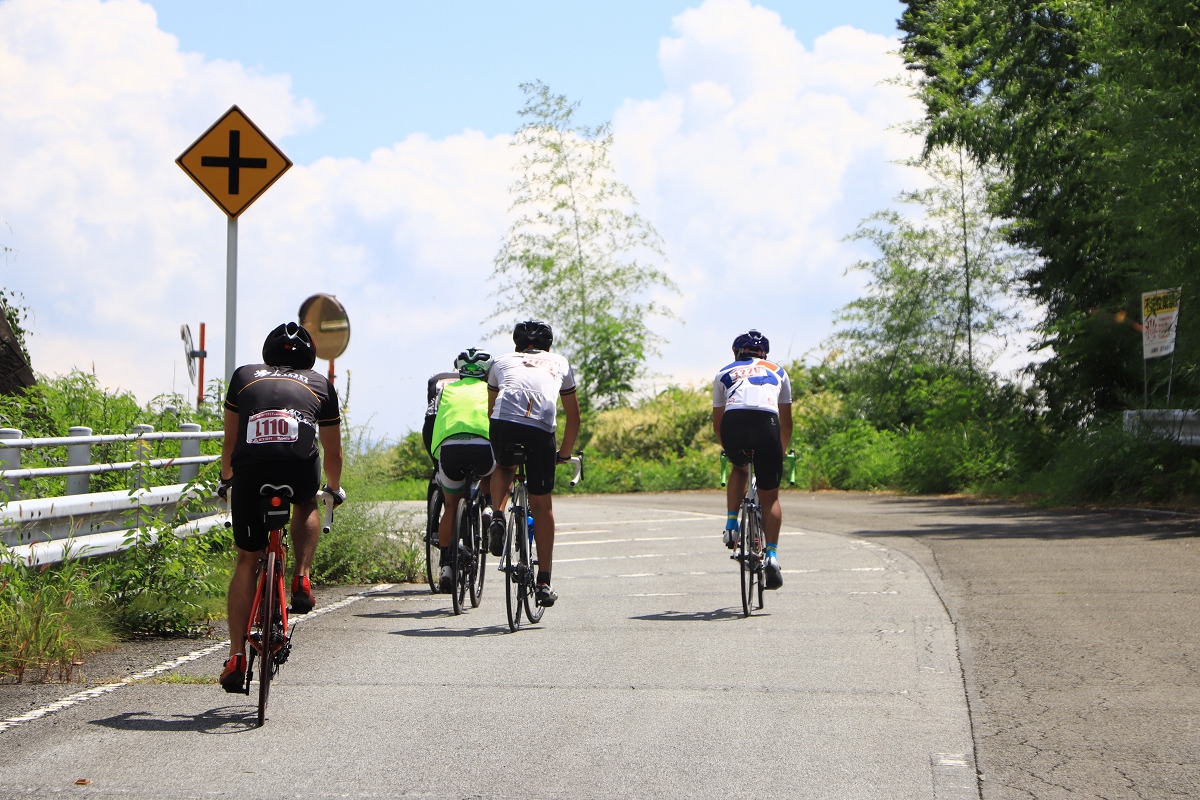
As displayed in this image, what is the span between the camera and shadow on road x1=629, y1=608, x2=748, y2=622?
9.20 m

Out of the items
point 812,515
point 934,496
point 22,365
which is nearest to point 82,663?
point 22,365

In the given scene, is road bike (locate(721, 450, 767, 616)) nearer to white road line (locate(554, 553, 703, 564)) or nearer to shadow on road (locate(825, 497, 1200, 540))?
white road line (locate(554, 553, 703, 564))

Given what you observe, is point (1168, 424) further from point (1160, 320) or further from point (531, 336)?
point (531, 336)

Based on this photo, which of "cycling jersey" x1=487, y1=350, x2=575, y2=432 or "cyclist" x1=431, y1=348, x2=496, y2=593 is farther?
"cyclist" x1=431, y1=348, x2=496, y2=593

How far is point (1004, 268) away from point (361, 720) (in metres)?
30.9

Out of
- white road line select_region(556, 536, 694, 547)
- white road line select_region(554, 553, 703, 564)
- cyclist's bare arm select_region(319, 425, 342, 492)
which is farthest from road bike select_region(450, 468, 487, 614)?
white road line select_region(556, 536, 694, 547)

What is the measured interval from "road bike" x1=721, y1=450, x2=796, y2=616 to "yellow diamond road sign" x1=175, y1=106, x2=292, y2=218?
13.7 feet

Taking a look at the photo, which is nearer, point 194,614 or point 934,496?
point 194,614

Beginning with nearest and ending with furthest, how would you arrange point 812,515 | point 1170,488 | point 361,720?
point 361,720 < point 1170,488 < point 812,515

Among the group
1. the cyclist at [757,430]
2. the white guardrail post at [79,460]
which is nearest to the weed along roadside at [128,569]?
the white guardrail post at [79,460]

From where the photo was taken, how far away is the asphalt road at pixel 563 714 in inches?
193

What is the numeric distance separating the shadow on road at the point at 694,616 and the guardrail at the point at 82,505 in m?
3.15

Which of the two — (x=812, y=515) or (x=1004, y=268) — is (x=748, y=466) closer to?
(x=812, y=515)

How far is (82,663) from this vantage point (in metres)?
7.34
